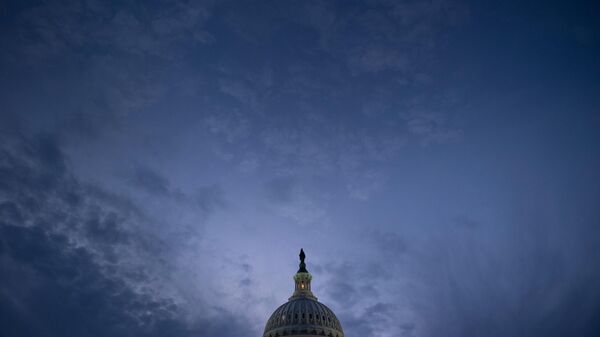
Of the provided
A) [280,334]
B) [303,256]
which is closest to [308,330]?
[280,334]

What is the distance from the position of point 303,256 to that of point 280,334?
39490 millimetres

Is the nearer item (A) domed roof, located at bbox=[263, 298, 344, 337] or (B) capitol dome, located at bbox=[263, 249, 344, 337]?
(B) capitol dome, located at bbox=[263, 249, 344, 337]

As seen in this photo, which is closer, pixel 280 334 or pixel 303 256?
pixel 280 334

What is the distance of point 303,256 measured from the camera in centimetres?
16388

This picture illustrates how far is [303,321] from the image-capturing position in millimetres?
129250

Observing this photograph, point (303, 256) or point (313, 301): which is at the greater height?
point (303, 256)

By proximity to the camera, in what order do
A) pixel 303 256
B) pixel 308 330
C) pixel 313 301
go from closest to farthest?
pixel 308 330 → pixel 313 301 → pixel 303 256

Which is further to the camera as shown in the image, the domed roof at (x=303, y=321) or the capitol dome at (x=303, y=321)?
the domed roof at (x=303, y=321)

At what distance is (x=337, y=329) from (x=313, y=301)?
36.3ft

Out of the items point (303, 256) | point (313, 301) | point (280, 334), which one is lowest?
point (280, 334)

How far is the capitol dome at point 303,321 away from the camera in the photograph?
416 feet

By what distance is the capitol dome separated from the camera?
12675cm

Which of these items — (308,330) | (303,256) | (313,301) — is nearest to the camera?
(308,330)

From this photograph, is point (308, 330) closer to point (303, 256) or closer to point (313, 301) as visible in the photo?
point (313, 301)
